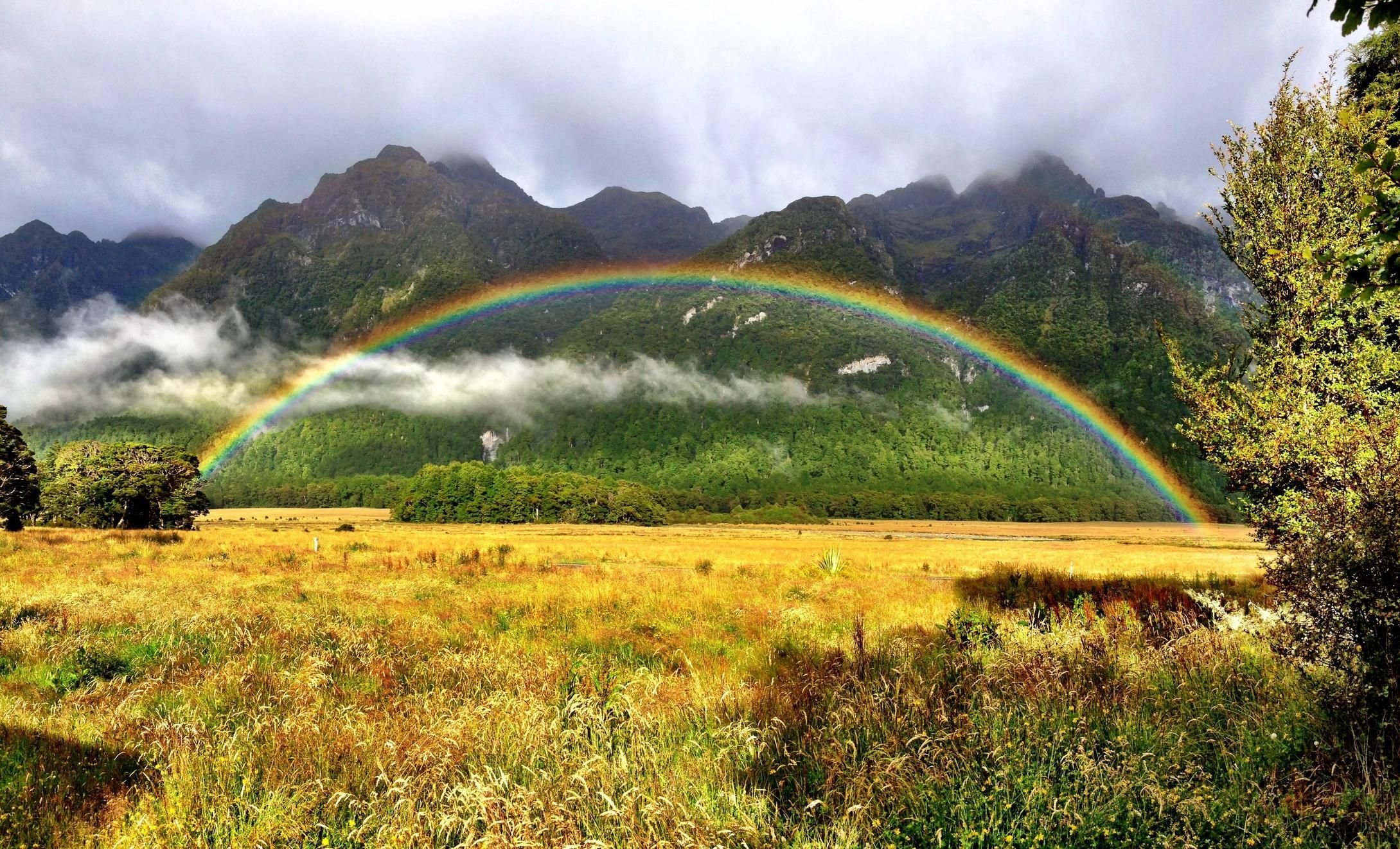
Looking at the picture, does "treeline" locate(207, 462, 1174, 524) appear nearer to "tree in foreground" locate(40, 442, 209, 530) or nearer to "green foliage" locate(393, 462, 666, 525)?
"green foliage" locate(393, 462, 666, 525)

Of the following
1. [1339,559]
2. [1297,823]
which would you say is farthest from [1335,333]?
[1297,823]

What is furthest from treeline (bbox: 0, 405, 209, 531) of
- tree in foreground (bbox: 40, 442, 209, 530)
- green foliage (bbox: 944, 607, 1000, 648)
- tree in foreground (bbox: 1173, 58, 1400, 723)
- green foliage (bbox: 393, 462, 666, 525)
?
green foliage (bbox: 393, 462, 666, 525)

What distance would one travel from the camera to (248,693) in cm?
632

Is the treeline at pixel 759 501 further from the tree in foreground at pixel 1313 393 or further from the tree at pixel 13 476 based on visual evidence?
the tree in foreground at pixel 1313 393

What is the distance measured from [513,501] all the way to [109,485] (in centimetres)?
8733

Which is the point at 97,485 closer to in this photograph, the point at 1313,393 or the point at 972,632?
the point at 972,632

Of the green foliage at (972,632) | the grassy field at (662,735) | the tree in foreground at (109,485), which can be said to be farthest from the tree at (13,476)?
the green foliage at (972,632)

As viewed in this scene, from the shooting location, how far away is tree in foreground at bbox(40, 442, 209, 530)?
51.1 metres

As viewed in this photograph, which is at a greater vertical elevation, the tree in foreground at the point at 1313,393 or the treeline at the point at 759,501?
the tree in foreground at the point at 1313,393

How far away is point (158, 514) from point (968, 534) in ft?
354

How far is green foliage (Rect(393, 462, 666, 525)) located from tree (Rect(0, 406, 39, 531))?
8624 cm

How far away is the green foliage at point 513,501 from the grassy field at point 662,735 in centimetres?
12926

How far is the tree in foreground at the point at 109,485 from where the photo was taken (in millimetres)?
51062

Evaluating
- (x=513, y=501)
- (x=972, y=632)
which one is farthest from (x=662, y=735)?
(x=513, y=501)
